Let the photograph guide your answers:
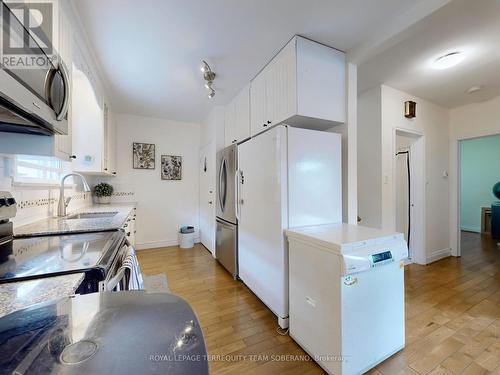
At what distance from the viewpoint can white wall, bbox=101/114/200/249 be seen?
152 inches

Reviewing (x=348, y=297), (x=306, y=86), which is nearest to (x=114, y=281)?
(x=348, y=297)

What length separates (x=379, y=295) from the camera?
136cm

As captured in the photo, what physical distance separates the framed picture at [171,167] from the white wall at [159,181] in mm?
73

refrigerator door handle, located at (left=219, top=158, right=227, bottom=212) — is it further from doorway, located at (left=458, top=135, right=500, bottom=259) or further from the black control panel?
doorway, located at (left=458, top=135, right=500, bottom=259)

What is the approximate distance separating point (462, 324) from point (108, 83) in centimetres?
446

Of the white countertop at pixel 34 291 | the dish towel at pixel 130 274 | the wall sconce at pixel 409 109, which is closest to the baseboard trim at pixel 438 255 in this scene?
the wall sconce at pixel 409 109

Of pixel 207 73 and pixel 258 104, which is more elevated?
pixel 207 73

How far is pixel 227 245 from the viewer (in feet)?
9.36

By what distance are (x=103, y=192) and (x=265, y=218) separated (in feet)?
9.70

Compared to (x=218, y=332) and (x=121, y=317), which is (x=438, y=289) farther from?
(x=121, y=317)

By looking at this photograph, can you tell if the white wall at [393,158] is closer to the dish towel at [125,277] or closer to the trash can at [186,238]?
the dish towel at [125,277]

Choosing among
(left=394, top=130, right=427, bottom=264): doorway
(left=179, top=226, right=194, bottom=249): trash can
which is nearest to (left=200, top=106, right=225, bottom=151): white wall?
(left=179, top=226, right=194, bottom=249): trash can

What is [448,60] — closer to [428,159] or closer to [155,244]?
[428,159]

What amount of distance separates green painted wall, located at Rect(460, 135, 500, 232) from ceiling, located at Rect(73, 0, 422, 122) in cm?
531
